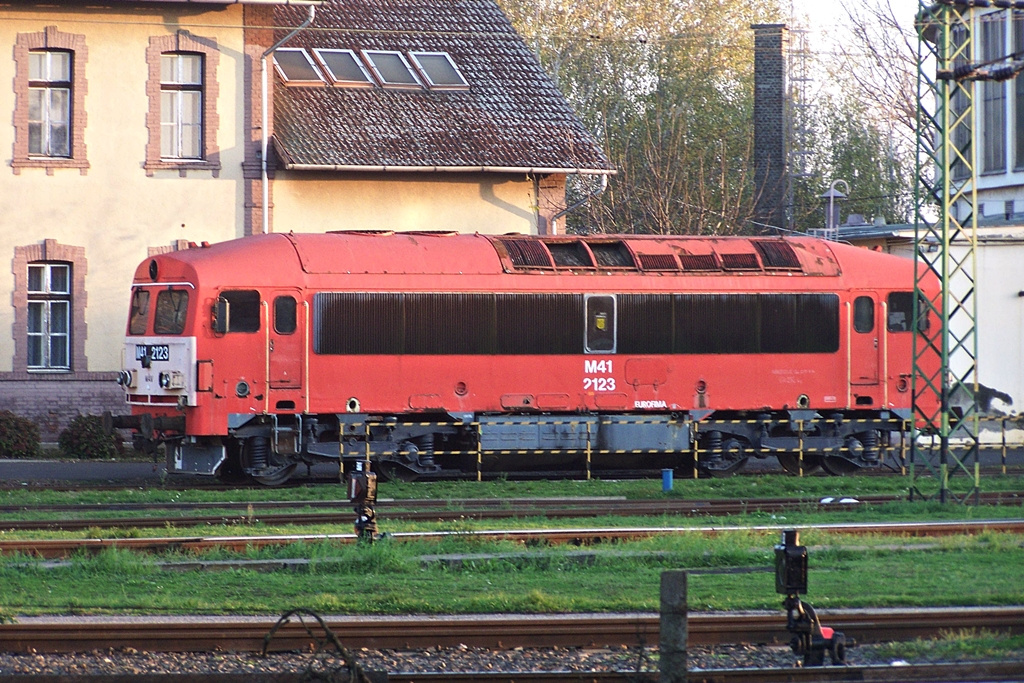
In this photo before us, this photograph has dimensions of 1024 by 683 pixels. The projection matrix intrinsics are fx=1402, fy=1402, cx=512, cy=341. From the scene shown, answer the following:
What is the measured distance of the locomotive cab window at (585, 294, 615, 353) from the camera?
882 inches

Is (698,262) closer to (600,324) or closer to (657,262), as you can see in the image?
(657,262)

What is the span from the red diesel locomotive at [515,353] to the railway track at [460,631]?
10432mm

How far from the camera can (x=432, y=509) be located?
18281 millimetres

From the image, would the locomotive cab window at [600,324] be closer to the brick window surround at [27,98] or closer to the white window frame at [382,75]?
the white window frame at [382,75]

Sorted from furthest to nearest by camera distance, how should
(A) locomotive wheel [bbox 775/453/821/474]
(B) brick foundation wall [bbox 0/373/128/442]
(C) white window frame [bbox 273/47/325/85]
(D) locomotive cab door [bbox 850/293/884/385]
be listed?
(C) white window frame [bbox 273/47/325/85]
(B) brick foundation wall [bbox 0/373/128/442]
(A) locomotive wheel [bbox 775/453/821/474]
(D) locomotive cab door [bbox 850/293/884/385]

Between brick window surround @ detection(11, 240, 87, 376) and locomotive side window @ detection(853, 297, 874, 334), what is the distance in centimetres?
1486

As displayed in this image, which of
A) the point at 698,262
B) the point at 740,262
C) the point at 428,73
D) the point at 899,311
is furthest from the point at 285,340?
the point at 428,73

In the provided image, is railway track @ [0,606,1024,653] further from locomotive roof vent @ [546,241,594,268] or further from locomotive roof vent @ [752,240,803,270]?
locomotive roof vent @ [752,240,803,270]

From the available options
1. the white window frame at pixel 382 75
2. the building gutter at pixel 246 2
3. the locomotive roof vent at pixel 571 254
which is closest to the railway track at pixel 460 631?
the locomotive roof vent at pixel 571 254

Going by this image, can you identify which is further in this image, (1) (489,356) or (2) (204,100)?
(2) (204,100)

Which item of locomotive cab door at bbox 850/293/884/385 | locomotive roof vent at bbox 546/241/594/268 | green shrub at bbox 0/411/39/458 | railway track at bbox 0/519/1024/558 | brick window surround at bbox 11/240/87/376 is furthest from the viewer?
brick window surround at bbox 11/240/87/376

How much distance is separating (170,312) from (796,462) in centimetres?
1069

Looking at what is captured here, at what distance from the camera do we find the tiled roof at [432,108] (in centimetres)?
2920

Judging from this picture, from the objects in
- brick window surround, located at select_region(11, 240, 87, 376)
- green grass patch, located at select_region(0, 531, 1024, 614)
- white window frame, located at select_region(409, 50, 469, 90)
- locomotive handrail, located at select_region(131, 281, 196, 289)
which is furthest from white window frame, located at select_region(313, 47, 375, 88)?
green grass patch, located at select_region(0, 531, 1024, 614)
